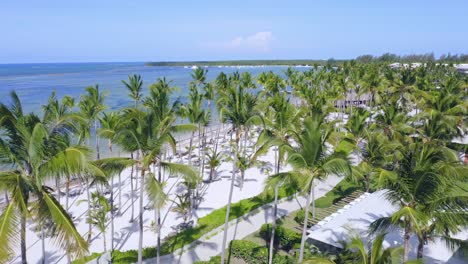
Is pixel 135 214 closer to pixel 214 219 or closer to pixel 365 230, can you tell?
pixel 214 219

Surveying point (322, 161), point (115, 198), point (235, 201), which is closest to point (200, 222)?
point (235, 201)

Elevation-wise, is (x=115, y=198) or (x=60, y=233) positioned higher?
(x=60, y=233)

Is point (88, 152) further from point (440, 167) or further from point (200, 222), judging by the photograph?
point (200, 222)

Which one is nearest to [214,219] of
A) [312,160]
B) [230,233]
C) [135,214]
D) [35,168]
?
[230,233]

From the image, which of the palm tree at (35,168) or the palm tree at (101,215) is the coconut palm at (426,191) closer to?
the palm tree at (35,168)

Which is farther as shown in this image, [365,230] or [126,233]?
[126,233]
